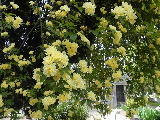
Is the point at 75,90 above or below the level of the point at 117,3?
below

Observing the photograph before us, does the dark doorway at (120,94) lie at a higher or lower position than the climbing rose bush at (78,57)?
lower

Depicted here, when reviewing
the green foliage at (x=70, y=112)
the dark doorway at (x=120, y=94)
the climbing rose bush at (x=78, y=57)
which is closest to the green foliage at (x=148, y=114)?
the green foliage at (x=70, y=112)

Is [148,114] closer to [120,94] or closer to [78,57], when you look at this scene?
[78,57]

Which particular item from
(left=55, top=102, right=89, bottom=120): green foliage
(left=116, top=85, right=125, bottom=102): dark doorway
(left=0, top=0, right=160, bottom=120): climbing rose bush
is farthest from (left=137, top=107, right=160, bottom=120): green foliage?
(left=116, top=85, right=125, bottom=102): dark doorway

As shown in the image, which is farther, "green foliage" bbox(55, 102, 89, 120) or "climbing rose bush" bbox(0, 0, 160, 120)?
"green foliage" bbox(55, 102, 89, 120)

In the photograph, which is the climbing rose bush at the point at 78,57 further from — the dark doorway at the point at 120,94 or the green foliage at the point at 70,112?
the dark doorway at the point at 120,94

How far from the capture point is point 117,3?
7.68ft

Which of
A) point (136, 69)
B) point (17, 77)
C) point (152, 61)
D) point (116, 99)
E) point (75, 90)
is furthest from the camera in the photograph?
point (116, 99)

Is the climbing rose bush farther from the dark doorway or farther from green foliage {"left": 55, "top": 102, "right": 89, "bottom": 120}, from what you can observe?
the dark doorway

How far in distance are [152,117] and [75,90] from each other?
14.2 ft

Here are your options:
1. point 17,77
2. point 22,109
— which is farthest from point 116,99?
point 17,77

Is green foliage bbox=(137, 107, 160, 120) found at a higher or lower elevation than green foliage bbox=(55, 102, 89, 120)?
lower

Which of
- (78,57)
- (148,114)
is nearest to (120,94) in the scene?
(148,114)

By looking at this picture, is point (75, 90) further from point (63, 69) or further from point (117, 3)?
point (117, 3)
